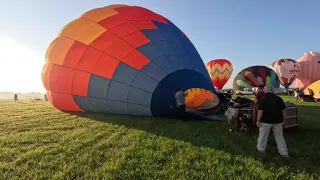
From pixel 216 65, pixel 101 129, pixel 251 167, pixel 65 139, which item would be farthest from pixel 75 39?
pixel 216 65

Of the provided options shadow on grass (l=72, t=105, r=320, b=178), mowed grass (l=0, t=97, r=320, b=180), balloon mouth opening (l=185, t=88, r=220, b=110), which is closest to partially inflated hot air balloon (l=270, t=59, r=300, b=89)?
balloon mouth opening (l=185, t=88, r=220, b=110)

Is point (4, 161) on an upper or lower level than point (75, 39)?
lower

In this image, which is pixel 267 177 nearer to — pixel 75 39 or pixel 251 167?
pixel 251 167

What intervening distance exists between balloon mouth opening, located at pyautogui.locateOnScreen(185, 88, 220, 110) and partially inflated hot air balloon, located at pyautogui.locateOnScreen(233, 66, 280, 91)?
85.0 ft

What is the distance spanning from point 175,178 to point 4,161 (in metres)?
3.02

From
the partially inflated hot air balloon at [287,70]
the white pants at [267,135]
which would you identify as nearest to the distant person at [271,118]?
the white pants at [267,135]

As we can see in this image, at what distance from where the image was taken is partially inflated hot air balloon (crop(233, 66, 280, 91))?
35.0 m

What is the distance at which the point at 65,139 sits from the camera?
5.89 meters

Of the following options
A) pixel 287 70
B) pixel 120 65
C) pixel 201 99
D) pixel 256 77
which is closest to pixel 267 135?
pixel 120 65

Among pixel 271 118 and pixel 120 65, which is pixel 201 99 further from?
pixel 271 118

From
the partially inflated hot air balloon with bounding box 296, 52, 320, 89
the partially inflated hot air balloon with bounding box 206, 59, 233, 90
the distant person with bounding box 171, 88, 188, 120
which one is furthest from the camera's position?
the partially inflated hot air balloon with bounding box 296, 52, 320, 89

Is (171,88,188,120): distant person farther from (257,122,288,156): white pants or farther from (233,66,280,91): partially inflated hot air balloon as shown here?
(233,66,280,91): partially inflated hot air balloon

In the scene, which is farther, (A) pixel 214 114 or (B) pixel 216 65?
(B) pixel 216 65

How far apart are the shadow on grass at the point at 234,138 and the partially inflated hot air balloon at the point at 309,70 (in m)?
40.3
